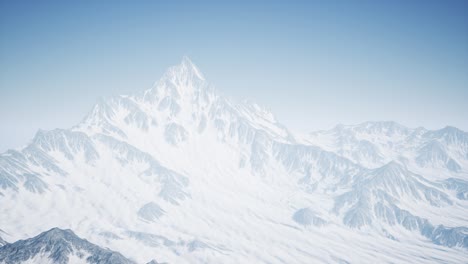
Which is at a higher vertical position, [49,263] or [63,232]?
[63,232]

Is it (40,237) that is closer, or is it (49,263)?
(49,263)

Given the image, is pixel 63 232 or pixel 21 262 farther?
pixel 63 232

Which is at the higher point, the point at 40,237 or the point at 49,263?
the point at 40,237

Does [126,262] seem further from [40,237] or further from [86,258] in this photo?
[40,237]

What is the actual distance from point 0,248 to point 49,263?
101 ft

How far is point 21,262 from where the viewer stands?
16750 centimetres

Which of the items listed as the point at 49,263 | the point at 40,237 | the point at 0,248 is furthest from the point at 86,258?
the point at 0,248

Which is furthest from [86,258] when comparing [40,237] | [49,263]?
[40,237]

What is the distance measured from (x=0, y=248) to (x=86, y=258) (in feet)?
151

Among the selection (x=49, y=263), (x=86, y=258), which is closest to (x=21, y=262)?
(x=49, y=263)

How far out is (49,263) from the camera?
169750 mm

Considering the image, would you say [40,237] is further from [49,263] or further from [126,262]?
[126,262]

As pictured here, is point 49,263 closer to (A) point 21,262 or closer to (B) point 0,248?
Result: (A) point 21,262

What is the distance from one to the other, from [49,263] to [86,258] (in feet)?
57.8
